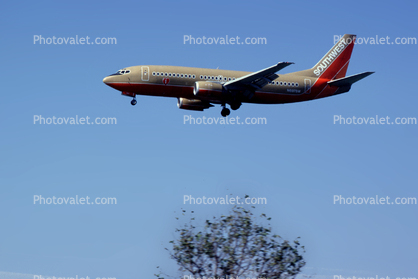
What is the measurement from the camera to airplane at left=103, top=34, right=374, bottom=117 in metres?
55.8

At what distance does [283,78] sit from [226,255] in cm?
3097

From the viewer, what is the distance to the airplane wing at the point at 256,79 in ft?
179

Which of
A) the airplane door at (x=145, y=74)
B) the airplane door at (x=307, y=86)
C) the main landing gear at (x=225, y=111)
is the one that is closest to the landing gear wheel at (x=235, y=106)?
the main landing gear at (x=225, y=111)

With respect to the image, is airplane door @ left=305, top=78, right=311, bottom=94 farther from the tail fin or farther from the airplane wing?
the airplane wing

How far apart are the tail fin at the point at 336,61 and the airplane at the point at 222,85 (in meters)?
1.60

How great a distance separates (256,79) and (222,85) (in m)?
3.12

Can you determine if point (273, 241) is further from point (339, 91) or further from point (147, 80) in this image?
point (339, 91)

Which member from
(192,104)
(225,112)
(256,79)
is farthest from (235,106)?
(192,104)

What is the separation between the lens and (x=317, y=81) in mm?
63312

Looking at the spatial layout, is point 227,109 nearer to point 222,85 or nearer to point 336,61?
point 222,85

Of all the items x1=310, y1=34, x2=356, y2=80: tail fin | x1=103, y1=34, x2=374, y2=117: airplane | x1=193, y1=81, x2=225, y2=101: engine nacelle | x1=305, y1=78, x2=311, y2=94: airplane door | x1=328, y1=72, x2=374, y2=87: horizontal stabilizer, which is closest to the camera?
x1=193, y1=81, x2=225, y2=101: engine nacelle

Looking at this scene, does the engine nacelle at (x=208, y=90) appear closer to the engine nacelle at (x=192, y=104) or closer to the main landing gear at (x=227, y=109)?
the main landing gear at (x=227, y=109)

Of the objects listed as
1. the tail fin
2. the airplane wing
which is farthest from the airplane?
the tail fin

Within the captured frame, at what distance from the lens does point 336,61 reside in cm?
6656
